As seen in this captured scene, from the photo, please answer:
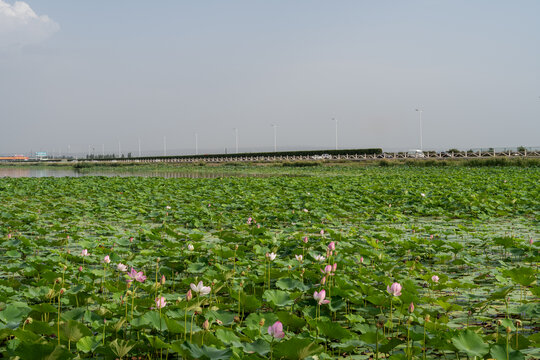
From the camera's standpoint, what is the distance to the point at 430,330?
233 cm

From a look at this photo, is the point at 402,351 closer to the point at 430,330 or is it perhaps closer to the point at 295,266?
the point at 430,330

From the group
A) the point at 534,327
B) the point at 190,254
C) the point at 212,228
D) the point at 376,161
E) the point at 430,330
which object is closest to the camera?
the point at 430,330

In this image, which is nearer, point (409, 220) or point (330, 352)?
point (330, 352)

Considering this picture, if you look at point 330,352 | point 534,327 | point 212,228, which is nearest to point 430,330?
point 330,352

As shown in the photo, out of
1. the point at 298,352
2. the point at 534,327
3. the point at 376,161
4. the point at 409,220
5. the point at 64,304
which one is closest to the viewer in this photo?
the point at 298,352

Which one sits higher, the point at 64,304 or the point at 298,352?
the point at 298,352

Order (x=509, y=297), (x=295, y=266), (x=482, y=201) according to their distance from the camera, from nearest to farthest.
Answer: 1. (x=509, y=297)
2. (x=295, y=266)
3. (x=482, y=201)

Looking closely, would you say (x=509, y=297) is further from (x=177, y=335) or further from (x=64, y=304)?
(x=64, y=304)

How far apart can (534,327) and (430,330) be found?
80 centimetres

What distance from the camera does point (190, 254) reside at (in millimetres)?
4312

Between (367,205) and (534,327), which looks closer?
(534,327)

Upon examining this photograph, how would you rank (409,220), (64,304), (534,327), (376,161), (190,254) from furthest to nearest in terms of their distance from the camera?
(376,161)
(409,220)
(190,254)
(64,304)
(534,327)

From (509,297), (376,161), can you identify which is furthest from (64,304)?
(376,161)

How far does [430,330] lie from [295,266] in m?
1.60
